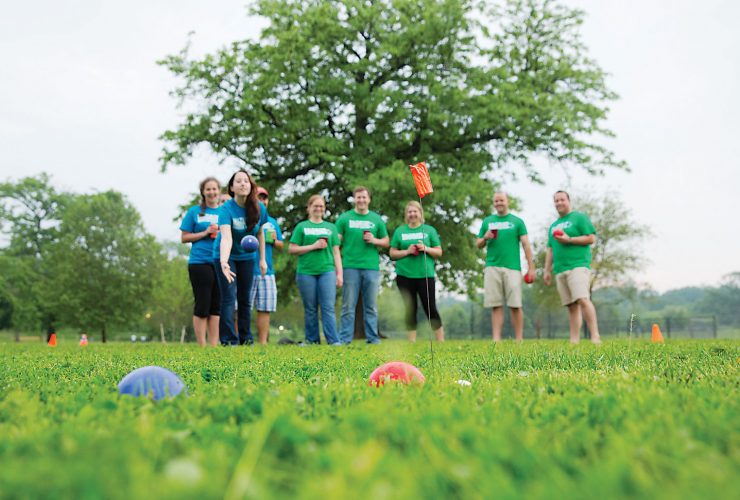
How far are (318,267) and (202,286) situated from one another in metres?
1.88

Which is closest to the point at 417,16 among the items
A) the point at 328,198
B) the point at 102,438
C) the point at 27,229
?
the point at 328,198

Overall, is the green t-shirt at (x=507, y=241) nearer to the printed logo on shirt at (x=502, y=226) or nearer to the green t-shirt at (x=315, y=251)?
the printed logo on shirt at (x=502, y=226)

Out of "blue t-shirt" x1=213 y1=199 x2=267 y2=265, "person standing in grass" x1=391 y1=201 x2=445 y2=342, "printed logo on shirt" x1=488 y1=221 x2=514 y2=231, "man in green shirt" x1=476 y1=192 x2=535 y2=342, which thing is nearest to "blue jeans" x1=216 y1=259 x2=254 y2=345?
"blue t-shirt" x1=213 y1=199 x2=267 y2=265

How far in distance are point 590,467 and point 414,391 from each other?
125 centimetres

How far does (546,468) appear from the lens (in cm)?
133

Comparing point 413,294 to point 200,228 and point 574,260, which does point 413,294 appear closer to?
point 574,260

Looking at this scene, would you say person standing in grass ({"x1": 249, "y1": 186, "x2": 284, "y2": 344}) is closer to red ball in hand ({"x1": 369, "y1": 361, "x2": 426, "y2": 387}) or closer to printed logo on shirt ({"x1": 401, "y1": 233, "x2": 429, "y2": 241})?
printed logo on shirt ({"x1": 401, "y1": 233, "x2": 429, "y2": 241})

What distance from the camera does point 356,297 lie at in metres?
9.35

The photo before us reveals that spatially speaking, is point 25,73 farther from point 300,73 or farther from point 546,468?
point 546,468

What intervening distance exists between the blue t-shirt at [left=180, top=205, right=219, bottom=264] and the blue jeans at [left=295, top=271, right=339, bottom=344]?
1.62m

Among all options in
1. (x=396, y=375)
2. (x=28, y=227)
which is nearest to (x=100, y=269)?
(x=28, y=227)

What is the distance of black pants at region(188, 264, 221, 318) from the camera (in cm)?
778

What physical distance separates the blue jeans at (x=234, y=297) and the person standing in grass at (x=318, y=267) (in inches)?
35.3

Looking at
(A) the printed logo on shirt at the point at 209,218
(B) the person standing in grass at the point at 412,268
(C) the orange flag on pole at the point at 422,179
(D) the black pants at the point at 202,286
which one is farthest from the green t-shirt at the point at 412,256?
(C) the orange flag on pole at the point at 422,179
